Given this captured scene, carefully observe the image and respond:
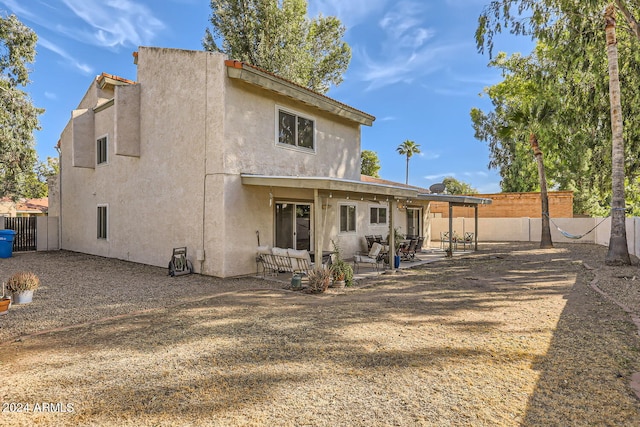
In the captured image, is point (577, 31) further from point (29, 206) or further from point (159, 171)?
point (29, 206)

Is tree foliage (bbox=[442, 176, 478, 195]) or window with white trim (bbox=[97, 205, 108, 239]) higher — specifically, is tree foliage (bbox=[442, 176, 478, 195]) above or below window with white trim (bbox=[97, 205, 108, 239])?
above

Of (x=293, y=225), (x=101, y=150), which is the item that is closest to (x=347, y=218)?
(x=293, y=225)

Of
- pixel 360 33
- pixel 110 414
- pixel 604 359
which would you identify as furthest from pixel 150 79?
pixel 360 33

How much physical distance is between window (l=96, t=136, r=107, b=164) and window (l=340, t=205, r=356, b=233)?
34.1 ft

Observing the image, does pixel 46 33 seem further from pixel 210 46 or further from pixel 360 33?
pixel 360 33

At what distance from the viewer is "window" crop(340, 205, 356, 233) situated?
46.8ft

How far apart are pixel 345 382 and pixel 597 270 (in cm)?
1161

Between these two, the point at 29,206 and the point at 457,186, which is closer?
the point at 29,206

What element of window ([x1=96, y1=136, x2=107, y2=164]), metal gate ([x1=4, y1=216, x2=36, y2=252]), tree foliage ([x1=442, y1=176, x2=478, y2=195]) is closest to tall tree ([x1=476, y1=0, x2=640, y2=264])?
window ([x1=96, y1=136, x2=107, y2=164])

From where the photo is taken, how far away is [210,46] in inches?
979

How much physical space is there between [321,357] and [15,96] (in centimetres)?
2243

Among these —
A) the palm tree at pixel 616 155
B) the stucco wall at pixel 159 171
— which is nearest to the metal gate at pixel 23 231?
the stucco wall at pixel 159 171

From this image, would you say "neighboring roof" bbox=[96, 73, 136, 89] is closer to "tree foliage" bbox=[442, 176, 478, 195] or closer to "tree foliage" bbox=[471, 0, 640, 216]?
"tree foliage" bbox=[471, 0, 640, 216]

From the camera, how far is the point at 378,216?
16.8m
